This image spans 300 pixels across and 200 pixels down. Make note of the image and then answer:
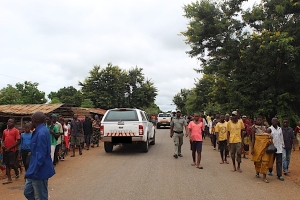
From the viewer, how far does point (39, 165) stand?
4.66 meters

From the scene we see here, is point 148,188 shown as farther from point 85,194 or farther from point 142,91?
point 142,91

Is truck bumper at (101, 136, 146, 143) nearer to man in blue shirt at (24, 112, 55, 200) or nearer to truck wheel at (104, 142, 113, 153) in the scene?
truck wheel at (104, 142, 113, 153)

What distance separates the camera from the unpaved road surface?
6.71m

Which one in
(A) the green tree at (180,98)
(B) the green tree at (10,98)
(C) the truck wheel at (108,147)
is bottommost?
(C) the truck wheel at (108,147)

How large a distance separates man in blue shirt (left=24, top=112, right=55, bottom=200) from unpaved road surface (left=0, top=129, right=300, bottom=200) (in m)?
1.74

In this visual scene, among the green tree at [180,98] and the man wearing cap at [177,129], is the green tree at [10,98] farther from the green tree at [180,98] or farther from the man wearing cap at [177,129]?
the green tree at [180,98]

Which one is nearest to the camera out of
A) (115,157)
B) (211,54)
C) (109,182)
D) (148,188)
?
(148,188)

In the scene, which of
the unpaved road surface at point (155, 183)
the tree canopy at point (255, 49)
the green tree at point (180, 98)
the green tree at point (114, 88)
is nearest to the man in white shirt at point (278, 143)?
the unpaved road surface at point (155, 183)

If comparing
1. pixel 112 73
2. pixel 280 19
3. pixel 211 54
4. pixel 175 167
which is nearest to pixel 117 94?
pixel 112 73

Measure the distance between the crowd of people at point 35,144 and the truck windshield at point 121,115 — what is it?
142 centimetres

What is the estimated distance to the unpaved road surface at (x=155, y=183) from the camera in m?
6.71

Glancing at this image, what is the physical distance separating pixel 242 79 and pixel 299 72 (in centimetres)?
340

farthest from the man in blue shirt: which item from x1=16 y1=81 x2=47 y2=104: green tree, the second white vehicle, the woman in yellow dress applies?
x1=16 y1=81 x2=47 y2=104: green tree

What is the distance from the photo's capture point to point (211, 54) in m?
22.5
